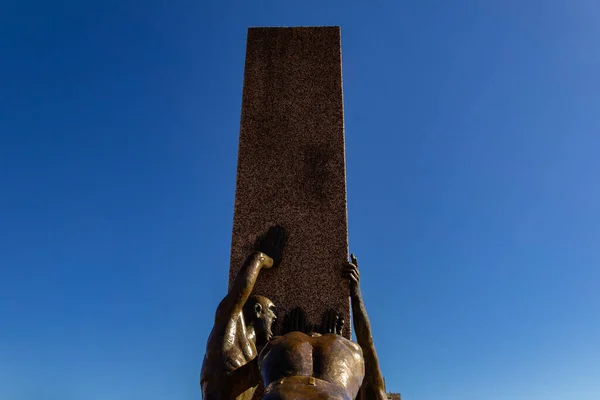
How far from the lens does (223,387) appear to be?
13.0 feet

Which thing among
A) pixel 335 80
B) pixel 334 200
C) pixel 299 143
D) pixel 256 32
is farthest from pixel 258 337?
pixel 256 32

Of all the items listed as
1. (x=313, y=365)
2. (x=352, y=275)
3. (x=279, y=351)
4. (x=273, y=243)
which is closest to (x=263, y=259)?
(x=273, y=243)

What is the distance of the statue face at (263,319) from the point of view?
4.69 meters

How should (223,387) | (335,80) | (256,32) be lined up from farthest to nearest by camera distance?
(256,32), (335,80), (223,387)

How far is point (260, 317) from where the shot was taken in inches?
187

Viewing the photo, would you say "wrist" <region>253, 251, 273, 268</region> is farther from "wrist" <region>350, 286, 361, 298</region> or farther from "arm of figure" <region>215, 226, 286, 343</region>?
"wrist" <region>350, 286, 361, 298</region>

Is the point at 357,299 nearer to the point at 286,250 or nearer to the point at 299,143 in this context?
the point at 286,250

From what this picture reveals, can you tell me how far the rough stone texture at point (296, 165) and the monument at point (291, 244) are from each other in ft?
0.04

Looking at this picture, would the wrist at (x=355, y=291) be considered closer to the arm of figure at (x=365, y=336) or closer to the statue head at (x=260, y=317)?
the arm of figure at (x=365, y=336)

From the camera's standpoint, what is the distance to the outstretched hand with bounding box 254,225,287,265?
18.0 feet

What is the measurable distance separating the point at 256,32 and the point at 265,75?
759mm

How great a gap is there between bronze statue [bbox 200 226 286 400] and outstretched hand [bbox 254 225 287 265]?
0.14m

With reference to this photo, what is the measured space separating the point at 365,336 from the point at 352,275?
27.4 inches

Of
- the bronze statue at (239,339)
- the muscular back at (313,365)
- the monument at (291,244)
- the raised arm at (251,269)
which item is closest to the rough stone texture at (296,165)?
the monument at (291,244)
